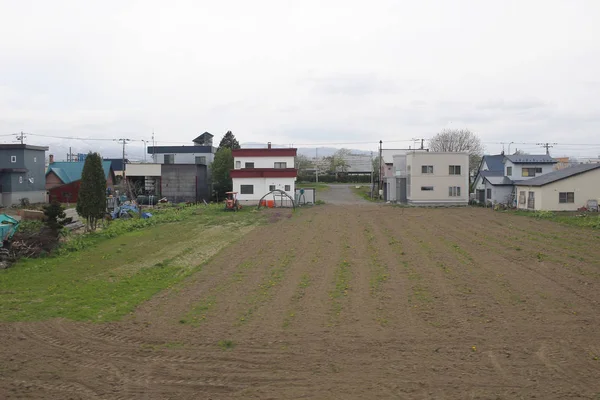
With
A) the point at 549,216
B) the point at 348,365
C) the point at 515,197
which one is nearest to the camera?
the point at 348,365

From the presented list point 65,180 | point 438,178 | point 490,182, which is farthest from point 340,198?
point 65,180

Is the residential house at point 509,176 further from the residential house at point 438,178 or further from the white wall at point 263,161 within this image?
the white wall at point 263,161

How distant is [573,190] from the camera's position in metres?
28.6

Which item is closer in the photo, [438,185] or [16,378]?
[16,378]

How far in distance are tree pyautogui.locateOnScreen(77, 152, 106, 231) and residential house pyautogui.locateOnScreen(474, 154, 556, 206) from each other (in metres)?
25.8

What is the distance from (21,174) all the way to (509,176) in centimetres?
3404

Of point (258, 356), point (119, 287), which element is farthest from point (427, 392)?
point (119, 287)

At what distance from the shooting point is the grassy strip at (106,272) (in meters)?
9.52

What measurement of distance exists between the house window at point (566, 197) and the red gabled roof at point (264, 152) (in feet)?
57.3

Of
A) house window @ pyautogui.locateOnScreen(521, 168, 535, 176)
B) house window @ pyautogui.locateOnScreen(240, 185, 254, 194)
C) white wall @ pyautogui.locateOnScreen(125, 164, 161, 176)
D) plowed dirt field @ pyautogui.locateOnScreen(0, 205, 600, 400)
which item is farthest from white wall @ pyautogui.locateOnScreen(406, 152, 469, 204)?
plowed dirt field @ pyautogui.locateOnScreen(0, 205, 600, 400)

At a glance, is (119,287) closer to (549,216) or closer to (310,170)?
(549,216)

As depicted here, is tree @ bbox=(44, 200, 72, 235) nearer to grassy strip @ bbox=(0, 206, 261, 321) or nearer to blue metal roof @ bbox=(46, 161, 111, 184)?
grassy strip @ bbox=(0, 206, 261, 321)

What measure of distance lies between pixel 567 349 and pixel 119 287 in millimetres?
8930

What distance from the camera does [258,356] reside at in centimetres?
704
